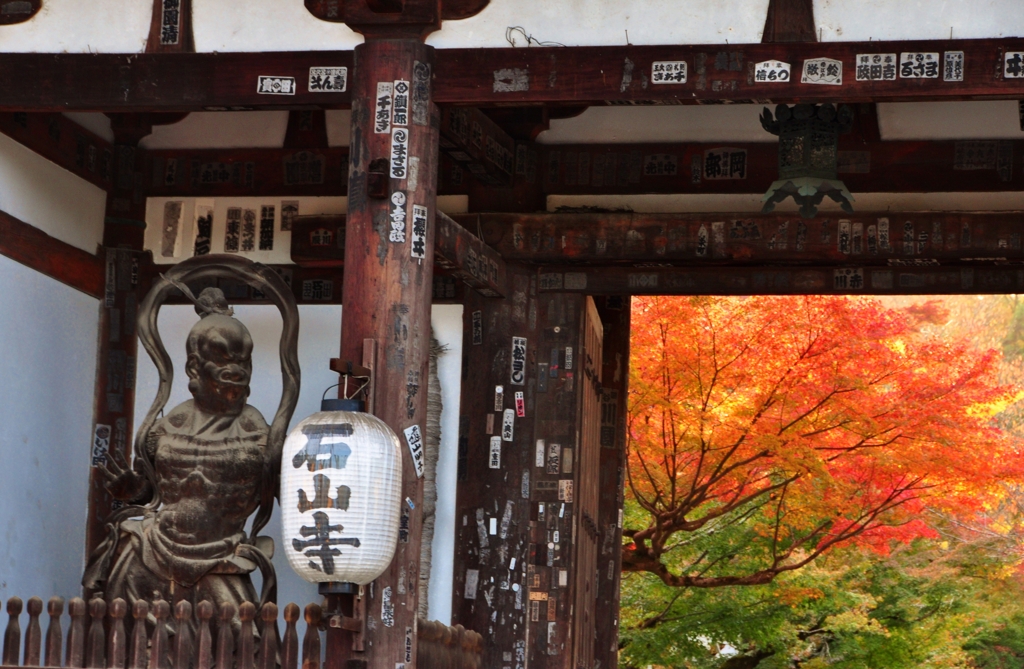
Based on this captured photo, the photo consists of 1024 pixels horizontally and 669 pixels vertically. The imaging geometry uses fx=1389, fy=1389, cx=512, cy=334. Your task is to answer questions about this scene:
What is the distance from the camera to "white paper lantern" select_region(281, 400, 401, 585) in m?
5.88

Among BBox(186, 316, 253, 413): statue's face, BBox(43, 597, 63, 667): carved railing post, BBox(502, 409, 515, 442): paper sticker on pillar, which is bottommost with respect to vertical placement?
BBox(43, 597, 63, 667): carved railing post

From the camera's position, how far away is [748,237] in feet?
27.5

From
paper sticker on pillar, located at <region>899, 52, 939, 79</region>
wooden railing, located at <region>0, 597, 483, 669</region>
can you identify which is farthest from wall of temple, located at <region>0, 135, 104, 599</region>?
paper sticker on pillar, located at <region>899, 52, 939, 79</region>

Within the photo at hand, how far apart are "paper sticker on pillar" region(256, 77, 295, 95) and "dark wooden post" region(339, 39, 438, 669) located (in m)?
0.45

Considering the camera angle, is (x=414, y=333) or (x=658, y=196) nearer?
(x=414, y=333)

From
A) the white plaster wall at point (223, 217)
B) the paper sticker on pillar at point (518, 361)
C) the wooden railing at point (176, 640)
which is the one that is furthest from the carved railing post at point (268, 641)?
the white plaster wall at point (223, 217)

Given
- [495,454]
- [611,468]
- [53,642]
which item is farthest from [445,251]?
[611,468]

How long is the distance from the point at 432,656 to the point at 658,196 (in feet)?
10.9

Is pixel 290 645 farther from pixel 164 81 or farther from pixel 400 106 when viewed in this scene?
pixel 164 81

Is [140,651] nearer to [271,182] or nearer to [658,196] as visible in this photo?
[271,182]

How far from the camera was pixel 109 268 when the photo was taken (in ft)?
29.2

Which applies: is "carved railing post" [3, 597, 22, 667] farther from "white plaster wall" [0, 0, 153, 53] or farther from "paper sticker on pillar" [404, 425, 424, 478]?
"white plaster wall" [0, 0, 153, 53]

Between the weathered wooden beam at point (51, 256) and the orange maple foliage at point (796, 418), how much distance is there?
555 cm

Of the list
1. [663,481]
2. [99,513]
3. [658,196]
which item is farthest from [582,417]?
[663,481]
